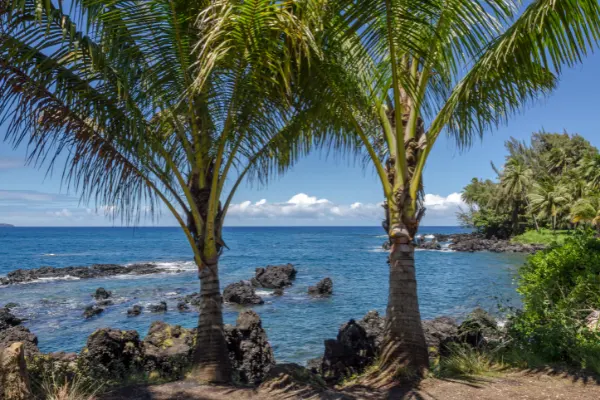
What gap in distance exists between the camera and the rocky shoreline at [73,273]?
3269 centimetres

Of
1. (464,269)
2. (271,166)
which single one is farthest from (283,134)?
(464,269)

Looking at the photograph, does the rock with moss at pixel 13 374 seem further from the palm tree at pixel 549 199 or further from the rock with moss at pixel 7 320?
the palm tree at pixel 549 199

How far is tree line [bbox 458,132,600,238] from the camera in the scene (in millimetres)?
46250

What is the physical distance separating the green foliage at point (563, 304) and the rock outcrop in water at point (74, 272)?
3276 centimetres

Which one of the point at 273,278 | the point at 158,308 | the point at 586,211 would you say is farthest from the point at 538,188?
the point at 158,308

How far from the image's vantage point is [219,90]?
249 inches

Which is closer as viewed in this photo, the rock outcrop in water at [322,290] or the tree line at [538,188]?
the rock outcrop in water at [322,290]

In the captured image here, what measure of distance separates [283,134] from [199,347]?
3.50 metres

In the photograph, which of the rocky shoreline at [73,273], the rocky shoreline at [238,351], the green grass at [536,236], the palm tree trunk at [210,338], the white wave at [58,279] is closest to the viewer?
the palm tree trunk at [210,338]

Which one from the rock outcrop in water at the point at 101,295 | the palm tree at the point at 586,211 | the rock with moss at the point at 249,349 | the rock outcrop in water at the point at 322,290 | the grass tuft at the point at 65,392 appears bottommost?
the rock outcrop in water at the point at 101,295

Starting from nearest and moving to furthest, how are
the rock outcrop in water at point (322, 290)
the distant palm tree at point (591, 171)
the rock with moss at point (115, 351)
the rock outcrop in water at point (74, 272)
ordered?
1. the rock with moss at point (115, 351)
2. the rock outcrop in water at point (322, 290)
3. the rock outcrop in water at point (74, 272)
4. the distant palm tree at point (591, 171)

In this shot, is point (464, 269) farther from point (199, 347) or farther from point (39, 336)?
point (199, 347)

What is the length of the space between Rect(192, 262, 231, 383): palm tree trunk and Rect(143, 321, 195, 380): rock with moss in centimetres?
158

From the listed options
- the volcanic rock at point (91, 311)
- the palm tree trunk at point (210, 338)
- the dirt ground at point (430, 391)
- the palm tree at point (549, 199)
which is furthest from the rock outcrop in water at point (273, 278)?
the palm tree at point (549, 199)
